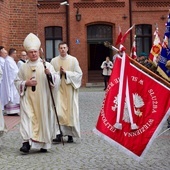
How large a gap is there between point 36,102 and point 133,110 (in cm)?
233

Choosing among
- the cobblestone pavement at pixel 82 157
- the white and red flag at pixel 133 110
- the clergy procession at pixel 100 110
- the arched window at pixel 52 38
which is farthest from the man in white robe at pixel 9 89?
the arched window at pixel 52 38

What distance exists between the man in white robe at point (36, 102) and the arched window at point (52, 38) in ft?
78.0

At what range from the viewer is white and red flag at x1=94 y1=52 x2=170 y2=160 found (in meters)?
Result: 6.45

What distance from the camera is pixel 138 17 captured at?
32250 mm

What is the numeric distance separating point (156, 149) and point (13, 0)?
10.1 metres

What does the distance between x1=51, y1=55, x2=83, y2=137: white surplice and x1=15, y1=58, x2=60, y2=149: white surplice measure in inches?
38.1

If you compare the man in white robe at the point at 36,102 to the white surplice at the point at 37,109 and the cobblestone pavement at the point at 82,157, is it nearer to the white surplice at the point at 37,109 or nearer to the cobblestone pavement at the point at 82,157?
the white surplice at the point at 37,109

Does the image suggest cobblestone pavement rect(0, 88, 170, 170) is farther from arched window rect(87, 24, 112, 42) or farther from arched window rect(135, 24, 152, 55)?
arched window rect(135, 24, 152, 55)

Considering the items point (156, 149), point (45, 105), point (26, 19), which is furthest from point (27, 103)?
point (26, 19)

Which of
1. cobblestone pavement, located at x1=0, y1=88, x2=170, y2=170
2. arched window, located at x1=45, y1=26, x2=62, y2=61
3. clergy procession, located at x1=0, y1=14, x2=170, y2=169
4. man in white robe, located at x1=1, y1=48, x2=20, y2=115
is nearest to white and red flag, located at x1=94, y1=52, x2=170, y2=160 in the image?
clergy procession, located at x1=0, y1=14, x2=170, y2=169

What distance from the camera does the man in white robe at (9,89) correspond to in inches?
571

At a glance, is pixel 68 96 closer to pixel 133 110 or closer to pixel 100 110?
pixel 100 110

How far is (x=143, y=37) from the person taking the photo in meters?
32.8

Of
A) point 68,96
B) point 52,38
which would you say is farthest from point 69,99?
point 52,38
